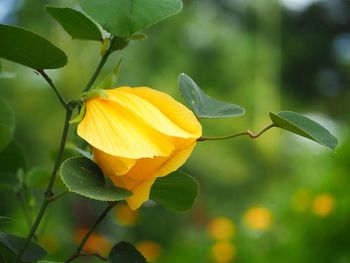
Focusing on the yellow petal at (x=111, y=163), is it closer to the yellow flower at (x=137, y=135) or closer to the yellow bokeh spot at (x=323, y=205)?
the yellow flower at (x=137, y=135)

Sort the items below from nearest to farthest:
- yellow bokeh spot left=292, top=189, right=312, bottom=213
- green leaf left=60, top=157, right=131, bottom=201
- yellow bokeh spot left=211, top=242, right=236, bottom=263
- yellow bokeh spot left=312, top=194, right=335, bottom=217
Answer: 1. green leaf left=60, top=157, right=131, bottom=201
2. yellow bokeh spot left=312, top=194, right=335, bottom=217
3. yellow bokeh spot left=292, top=189, right=312, bottom=213
4. yellow bokeh spot left=211, top=242, right=236, bottom=263

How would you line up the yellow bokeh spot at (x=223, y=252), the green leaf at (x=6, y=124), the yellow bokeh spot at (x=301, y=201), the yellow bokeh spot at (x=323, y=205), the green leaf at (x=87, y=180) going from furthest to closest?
the yellow bokeh spot at (x=223, y=252) < the yellow bokeh spot at (x=301, y=201) < the yellow bokeh spot at (x=323, y=205) < the green leaf at (x=6, y=124) < the green leaf at (x=87, y=180)

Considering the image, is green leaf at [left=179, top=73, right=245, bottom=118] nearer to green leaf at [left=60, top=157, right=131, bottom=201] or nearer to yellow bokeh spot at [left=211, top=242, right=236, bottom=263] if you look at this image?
green leaf at [left=60, top=157, right=131, bottom=201]

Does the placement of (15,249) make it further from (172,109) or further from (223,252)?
(223,252)

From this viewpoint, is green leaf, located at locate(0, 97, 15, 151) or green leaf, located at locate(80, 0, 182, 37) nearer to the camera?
green leaf, located at locate(80, 0, 182, 37)

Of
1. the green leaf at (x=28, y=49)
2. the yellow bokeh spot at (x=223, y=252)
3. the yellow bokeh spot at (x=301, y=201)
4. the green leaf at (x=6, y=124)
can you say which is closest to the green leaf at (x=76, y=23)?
the green leaf at (x=28, y=49)

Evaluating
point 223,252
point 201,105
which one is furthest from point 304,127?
point 223,252

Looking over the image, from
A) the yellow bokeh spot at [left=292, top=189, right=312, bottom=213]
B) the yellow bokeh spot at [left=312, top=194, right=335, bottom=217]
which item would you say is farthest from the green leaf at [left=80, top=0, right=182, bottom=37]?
the yellow bokeh spot at [left=292, top=189, right=312, bottom=213]
